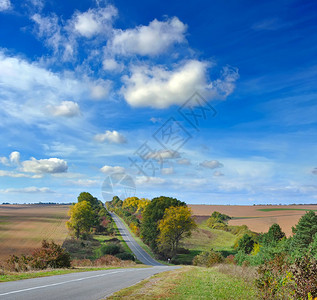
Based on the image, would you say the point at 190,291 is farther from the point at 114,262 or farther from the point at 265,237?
the point at 265,237

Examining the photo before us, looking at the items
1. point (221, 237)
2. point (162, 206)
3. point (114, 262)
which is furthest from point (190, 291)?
point (221, 237)

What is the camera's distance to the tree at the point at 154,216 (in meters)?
67.7

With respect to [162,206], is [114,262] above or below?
below

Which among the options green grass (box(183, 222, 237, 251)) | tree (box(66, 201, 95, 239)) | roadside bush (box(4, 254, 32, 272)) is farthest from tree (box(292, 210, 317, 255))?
tree (box(66, 201, 95, 239))

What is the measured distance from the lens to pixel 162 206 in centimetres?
7006

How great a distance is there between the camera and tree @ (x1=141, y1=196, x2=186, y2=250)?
67688mm

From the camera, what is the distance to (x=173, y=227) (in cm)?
6212

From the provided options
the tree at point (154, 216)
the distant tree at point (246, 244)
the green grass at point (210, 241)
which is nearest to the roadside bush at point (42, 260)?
the distant tree at point (246, 244)

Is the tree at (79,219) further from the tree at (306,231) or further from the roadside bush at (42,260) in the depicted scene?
the tree at (306,231)

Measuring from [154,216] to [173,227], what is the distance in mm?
8258

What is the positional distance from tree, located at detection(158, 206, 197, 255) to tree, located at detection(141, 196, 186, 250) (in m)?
3.57

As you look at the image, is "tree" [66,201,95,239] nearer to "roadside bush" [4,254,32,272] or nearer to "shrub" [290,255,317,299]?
"roadside bush" [4,254,32,272]

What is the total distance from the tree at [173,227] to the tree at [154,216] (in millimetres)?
3567

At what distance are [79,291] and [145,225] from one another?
2353 inches
